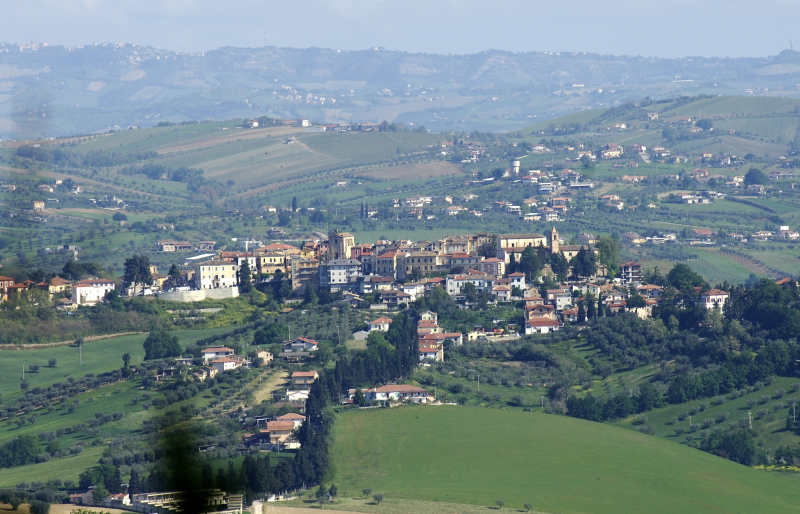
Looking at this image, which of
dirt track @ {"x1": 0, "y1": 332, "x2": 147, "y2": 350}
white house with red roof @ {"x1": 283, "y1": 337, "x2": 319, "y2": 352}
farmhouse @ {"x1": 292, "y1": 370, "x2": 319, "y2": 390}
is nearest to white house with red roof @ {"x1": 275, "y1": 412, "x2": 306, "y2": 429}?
farmhouse @ {"x1": 292, "y1": 370, "x2": 319, "y2": 390}

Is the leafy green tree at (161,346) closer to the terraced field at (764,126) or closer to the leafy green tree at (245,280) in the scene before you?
the leafy green tree at (245,280)

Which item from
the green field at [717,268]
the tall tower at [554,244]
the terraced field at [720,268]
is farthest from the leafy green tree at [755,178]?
the tall tower at [554,244]

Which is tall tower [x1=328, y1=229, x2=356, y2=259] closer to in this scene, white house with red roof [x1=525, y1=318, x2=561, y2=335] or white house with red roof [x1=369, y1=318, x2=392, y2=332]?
white house with red roof [x1=369, y1=318, x2=392, y2=332]

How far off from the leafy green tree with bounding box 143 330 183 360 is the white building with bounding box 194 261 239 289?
10197 millimetres

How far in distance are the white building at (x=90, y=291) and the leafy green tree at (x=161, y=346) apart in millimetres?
8048

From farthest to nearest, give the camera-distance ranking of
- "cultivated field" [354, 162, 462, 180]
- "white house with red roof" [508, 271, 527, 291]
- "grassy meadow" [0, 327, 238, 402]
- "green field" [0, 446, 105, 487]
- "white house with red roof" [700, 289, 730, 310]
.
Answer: "cultivated field" [354, 162, 462, 180] < "white house with red roof" [508, 271, 527, 291] < "white house with red roof" [700, 289, 730, 310] < "grassy meadow" [0, 327, 238, 402] < "green field" [0, 446, 105, 487]

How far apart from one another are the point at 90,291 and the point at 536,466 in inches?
1308

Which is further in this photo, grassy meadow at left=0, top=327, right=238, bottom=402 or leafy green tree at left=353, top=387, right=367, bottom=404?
grassy meadow at left=0, top=327, right=238, bottom=402

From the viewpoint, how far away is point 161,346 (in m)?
66.5

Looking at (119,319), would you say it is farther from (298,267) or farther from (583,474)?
(583,474)

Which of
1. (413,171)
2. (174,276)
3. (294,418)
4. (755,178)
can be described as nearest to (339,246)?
(174,276)

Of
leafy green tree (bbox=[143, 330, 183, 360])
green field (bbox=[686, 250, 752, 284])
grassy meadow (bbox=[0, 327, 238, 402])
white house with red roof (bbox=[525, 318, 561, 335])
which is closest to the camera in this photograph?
grassy meadow (bbox=[0, 327, 238, 402])

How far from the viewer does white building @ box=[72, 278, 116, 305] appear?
74375mm

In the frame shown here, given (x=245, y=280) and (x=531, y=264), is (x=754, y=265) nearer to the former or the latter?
(x=531, y=264)
